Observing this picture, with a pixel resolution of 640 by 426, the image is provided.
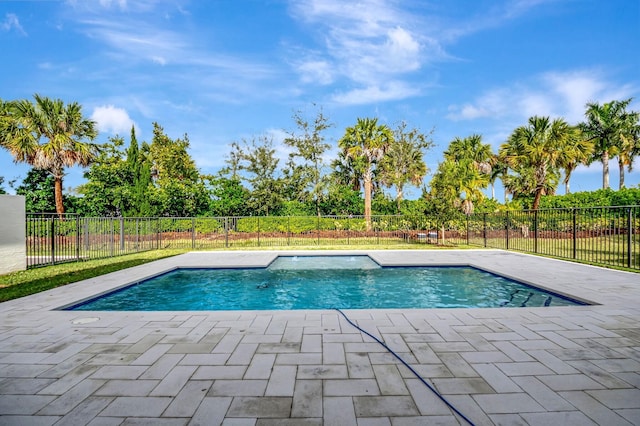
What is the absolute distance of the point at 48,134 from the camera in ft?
61.1

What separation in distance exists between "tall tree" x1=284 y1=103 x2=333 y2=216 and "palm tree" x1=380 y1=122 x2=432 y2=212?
4.81 m

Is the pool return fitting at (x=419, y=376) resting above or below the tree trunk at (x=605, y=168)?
below

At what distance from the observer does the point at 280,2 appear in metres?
11.3

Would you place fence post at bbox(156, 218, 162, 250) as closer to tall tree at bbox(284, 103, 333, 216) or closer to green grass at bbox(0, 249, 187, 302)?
green grass at bbox(0, 249, 187, 302)

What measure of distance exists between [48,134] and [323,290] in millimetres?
20518

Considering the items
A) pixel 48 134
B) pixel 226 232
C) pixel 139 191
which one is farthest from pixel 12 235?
pixel 48 134

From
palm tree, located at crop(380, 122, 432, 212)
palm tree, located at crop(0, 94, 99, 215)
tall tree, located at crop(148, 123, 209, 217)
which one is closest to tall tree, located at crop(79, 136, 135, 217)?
palm tree, located at crop(0, 94, 99, 215)

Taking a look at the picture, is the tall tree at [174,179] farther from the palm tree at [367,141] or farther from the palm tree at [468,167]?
the palm tree at [468,167]

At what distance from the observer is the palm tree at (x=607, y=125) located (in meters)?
25.9

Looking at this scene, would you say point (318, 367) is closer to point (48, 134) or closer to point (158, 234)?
point (158, 234)

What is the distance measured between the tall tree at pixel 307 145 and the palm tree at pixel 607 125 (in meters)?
21.9

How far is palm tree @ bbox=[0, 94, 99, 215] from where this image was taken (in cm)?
1789

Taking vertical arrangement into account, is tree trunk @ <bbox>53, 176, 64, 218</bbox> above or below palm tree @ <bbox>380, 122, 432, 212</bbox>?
below

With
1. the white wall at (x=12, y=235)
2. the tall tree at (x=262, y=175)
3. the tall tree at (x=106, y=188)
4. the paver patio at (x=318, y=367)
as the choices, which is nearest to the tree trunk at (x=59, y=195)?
the tall tree at (x=106, y=188)
